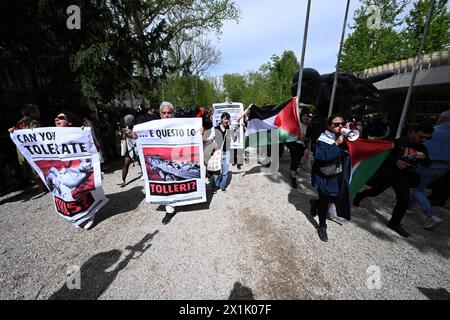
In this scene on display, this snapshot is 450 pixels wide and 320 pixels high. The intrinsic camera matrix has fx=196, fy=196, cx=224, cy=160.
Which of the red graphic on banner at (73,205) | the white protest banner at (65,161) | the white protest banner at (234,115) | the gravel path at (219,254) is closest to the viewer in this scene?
the gravel path at (219,254)

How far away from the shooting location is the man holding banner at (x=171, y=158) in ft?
11.1

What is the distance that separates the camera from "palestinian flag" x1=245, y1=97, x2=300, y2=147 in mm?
4797

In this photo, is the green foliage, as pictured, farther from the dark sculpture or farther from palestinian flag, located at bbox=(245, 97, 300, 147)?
the dark sculpture

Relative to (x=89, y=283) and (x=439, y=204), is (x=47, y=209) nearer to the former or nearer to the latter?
(x=89, y=283)

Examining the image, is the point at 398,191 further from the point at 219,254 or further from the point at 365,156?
Result: the point at 219,254

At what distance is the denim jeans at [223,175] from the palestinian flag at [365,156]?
8.38 ft

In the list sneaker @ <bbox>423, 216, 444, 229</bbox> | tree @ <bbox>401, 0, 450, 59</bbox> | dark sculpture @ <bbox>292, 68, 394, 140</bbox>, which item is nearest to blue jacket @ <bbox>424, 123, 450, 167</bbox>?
sneaker @ <bbox>423, 216, 444, 229</bbox>

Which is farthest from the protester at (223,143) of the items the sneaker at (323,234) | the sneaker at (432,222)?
the sneaker at (432,222)

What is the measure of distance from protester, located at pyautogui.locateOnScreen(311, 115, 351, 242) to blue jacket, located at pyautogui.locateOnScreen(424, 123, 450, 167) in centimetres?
174

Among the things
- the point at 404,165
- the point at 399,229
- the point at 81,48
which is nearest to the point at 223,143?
the point at 404,165

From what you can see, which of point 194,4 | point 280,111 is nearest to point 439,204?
point 280,111

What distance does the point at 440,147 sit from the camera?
3.52 m

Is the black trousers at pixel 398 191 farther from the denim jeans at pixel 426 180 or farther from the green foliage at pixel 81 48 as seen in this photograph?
the green foliage at pixel 81 48

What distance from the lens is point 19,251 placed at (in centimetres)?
298
